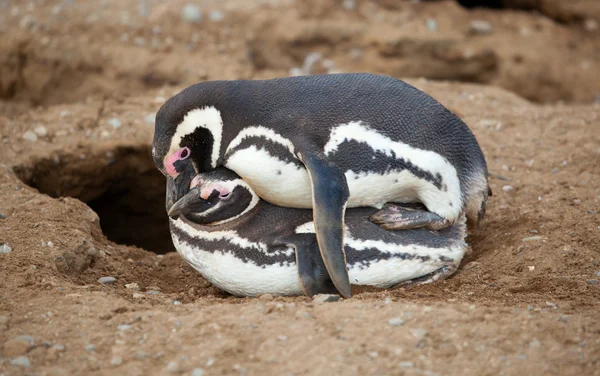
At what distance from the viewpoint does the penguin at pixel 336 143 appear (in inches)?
115

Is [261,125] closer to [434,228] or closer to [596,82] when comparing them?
[434,228]

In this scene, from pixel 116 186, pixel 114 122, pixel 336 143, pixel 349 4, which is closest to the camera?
pixel 336 143

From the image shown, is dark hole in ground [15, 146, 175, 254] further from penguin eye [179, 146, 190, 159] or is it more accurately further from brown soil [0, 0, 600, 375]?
penguin eye [179, 146, 190, 159]

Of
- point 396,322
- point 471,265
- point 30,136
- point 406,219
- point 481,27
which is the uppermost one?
point 481,27

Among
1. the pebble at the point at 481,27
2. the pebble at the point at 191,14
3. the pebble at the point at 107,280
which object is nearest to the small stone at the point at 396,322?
the pebble at the point at 107,280

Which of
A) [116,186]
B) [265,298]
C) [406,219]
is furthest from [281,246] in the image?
[116,186]

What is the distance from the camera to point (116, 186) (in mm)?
4566

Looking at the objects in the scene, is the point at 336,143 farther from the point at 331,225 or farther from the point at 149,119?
the point at 149,119

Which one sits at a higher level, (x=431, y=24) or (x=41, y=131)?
(x=431, y=24)

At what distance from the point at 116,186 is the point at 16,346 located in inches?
90.1

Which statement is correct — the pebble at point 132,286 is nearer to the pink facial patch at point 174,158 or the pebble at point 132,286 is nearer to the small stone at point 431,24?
the pink facial patch at point 174,158

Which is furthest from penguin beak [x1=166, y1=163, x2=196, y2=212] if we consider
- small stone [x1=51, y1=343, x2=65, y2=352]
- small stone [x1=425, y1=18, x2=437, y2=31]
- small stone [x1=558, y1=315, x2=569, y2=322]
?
small stone [x1=425, y1=18, x2=437, y2=31]

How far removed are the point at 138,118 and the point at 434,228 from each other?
210 centimetres

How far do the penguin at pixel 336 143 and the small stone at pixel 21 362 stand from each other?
1094 millimetres
